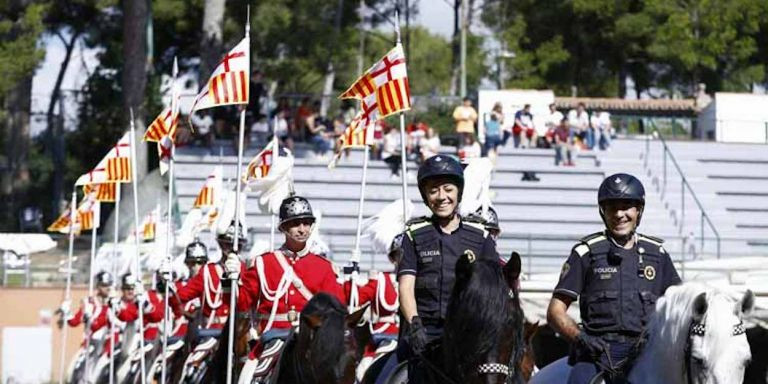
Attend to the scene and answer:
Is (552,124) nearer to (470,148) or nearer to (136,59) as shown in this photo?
(470,148)

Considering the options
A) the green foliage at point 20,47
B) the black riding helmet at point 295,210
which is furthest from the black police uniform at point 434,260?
the green foliage at point 20,47

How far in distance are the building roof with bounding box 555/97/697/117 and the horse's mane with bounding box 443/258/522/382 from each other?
4010 cm

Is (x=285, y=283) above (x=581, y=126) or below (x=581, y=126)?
below

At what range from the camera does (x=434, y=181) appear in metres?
11.1

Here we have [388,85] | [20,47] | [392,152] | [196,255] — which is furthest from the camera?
[20,47]

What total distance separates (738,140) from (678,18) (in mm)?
16865

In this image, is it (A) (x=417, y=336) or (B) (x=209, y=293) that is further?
(B) (x=209, y=293)

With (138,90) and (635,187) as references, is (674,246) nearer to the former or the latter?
(138,90)

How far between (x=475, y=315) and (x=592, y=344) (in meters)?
1.05

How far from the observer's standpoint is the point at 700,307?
9727mm

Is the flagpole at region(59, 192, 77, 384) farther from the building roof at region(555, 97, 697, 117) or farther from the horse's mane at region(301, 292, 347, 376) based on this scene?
the building roof at region(555, 97, 697, 117)

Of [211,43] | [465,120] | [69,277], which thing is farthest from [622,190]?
[211,43]

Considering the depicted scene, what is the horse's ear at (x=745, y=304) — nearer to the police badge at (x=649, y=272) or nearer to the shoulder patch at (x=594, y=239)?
the police badge at (x=649, y=272)

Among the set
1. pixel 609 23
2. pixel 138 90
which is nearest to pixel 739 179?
pixel 138 90
